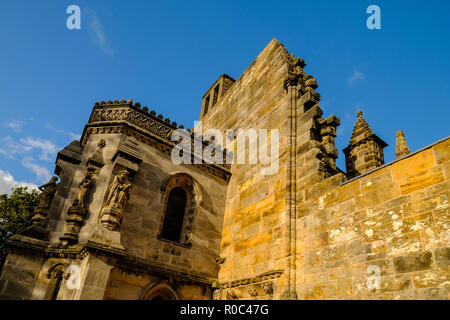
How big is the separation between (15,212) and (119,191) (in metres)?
15.0

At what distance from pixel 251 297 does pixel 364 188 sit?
11.9 ft

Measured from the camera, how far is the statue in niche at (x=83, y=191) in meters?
7.77

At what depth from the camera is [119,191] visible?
780cm

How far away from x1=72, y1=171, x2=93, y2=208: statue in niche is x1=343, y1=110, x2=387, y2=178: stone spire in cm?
964

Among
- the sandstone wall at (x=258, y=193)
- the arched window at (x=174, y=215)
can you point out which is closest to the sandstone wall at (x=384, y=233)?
the sandstone wall at (x=258, y=193)

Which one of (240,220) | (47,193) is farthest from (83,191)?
(240,220)

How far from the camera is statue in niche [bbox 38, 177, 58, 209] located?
26.4 ft

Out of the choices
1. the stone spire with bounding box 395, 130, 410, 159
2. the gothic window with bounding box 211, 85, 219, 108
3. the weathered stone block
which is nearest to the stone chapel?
the weathered stone block

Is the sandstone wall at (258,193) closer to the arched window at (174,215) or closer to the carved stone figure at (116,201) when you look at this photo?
the arched window at (174,215)

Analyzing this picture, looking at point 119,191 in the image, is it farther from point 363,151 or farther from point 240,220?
point 363,151

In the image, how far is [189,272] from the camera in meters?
8.49

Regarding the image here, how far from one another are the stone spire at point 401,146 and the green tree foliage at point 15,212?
19.3 m

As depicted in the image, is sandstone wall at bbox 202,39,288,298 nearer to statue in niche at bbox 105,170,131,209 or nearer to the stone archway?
the stone archway
